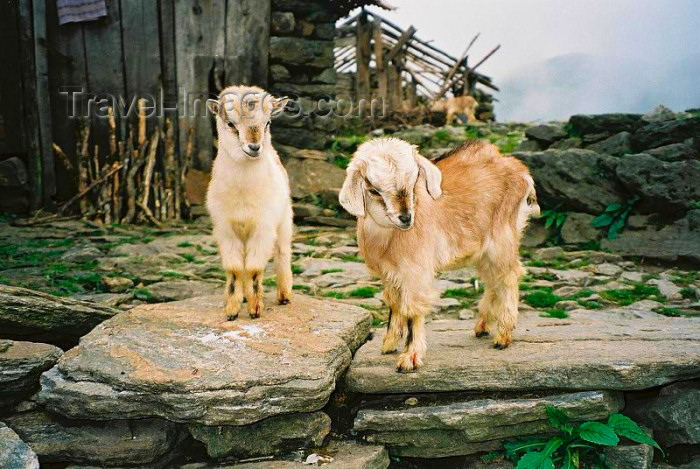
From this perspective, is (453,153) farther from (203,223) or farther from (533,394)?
(203,223)

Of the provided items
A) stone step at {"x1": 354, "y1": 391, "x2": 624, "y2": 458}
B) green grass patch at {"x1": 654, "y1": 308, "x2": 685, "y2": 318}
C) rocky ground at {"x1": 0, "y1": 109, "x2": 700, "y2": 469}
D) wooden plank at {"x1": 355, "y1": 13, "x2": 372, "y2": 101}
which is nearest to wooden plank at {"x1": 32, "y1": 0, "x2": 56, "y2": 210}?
rocky ground at {"x1": 0, "y1": 109, "x2": 700, "y2": 469}

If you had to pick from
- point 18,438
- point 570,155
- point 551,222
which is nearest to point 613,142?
point 570,155

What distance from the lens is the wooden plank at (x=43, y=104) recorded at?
932 centimetres

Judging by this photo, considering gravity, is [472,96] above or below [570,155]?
above

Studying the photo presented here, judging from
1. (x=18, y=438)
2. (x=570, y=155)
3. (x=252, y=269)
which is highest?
(x=570, y=155)

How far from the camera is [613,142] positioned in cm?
905

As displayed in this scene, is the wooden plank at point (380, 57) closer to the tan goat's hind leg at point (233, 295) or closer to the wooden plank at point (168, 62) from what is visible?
the wooden plank at point (168, 62)

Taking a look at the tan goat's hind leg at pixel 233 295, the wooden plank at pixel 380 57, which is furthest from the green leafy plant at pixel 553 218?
the wooden plank at pixel 380 57

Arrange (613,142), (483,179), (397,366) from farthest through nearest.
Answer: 1. (613,142)
2. (483,179)
3. (397,366)

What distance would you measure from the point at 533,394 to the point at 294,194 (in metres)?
6.23

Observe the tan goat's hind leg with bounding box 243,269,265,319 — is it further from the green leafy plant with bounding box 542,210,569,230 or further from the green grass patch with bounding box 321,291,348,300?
the green leafy plant with bounding box 542,210,569,230

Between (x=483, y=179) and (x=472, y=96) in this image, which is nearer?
(x=483, y=179)

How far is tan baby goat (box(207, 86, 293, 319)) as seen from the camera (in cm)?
422

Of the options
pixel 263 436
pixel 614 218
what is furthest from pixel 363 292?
pixel 614 218
